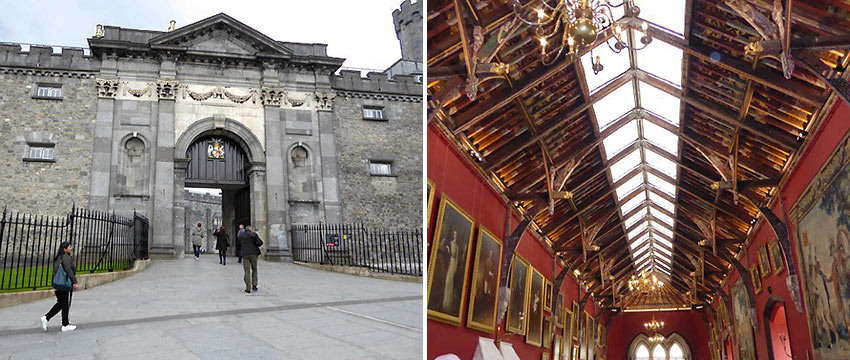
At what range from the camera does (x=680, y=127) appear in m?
12.4

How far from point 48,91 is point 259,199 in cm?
688

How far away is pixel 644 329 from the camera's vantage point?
1171 inches

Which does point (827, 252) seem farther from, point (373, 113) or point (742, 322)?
point (373, 113)

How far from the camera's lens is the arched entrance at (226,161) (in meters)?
18.7

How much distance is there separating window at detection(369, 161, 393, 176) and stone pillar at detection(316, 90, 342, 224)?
4.43 ft

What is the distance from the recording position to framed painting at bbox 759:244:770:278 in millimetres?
14384

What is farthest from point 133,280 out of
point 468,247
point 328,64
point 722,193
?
point 722,193

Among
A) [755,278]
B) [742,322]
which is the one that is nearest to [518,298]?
[755,278]

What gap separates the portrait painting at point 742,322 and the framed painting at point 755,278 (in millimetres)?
816

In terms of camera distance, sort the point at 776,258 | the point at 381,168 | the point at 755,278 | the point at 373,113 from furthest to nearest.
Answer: the point at 373,113, the point at 381,168, the point at 755,278, the point at 776,258

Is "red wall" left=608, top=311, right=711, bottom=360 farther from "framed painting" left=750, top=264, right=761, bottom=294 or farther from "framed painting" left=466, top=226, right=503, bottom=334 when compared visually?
"framed painting" left=466, top=226, right=503, bottom=334

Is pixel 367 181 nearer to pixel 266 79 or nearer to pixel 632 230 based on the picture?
pixel 266 79

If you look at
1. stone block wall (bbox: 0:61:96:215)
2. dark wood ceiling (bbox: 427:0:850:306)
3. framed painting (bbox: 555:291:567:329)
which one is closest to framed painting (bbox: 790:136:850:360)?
dark wood ceiling (bbox: 427:0:850:306)

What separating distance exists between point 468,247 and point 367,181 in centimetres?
1232
